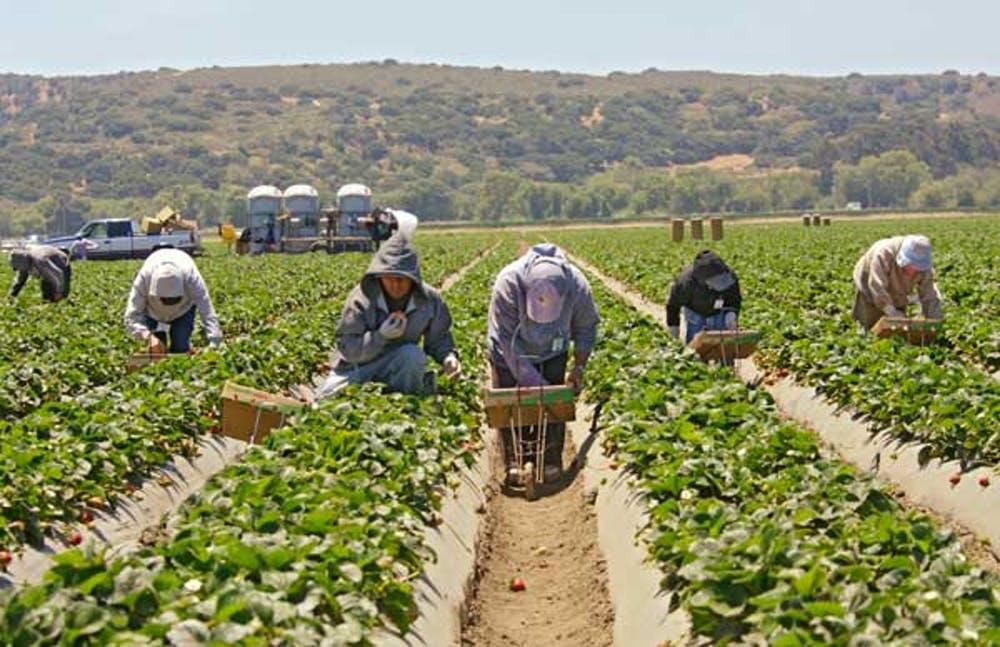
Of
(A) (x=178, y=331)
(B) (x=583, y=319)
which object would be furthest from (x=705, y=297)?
(A) (x=178, y=331)

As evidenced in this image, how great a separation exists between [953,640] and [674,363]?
25.0 ft

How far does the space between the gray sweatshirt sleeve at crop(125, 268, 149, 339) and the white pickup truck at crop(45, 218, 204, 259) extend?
41.6 metres

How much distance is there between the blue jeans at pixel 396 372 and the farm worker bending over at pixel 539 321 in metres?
0.60

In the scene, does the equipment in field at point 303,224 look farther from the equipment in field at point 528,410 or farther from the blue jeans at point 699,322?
the equipment in field at point 528,410

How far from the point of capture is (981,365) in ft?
50.2

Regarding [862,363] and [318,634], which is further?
[862,363]

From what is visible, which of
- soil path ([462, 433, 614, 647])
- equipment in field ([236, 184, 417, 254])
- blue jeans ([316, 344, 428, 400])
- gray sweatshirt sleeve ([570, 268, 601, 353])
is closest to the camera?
soil path ([462, 433, 614, 647])

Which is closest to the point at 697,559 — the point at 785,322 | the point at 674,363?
the point at 674,363

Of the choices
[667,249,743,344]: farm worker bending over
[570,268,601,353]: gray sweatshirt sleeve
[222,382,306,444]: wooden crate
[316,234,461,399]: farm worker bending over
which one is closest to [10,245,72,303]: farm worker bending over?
[667,249,743,344]: farm worker bending over

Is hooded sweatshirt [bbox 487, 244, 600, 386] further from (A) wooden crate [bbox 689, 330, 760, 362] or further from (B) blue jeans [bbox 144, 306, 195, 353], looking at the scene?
(B) blue jeans [bbox 144, 306, 195, 353]

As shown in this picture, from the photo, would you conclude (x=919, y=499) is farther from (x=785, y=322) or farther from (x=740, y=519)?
(x=785, y=322)

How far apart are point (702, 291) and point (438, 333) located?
3854 mm

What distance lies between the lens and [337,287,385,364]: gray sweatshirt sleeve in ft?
36.3

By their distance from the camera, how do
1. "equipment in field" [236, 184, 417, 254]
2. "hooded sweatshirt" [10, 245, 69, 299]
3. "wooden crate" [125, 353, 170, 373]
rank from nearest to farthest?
1. "wooden crate" [125, 353, 170, 373]
2. "hooded sweatshirt" [10, 245, 69, 299]
3. "equipment in field" [236, 184, 417, 254]
